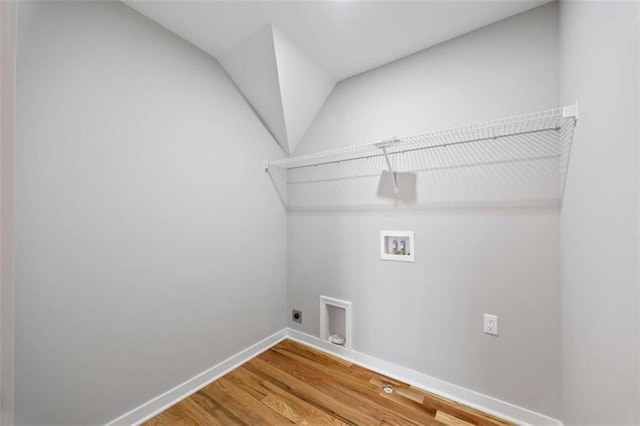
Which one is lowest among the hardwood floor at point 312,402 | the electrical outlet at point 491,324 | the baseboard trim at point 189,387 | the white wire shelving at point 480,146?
the hardwood floor at point 312,402

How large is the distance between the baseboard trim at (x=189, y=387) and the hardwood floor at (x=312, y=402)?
40 mm

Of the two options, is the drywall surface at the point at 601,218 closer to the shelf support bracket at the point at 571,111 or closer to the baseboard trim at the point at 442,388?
the shelf support bracket at the point at 571,111

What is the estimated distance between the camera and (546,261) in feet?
4.31

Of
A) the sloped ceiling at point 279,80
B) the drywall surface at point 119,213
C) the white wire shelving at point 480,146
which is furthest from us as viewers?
the sloped ceiling at point 279,80

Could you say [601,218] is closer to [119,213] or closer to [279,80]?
[279,80]

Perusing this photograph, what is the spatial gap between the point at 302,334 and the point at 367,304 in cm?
72

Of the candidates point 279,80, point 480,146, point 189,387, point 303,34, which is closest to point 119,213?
point 189,387

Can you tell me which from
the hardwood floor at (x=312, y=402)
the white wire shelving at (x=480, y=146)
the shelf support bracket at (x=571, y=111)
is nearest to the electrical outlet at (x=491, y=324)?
the hardwood floor at (x=312, y=402)

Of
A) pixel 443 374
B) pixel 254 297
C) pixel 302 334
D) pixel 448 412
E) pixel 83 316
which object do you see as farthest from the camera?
pixel 302 334

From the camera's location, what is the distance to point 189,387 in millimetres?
1594

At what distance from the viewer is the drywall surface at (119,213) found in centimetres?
107

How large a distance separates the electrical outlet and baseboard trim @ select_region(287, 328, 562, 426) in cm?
38

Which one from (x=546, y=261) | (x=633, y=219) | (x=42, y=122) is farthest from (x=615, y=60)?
(x=42, y=122)

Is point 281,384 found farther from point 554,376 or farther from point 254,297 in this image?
point 554,376
